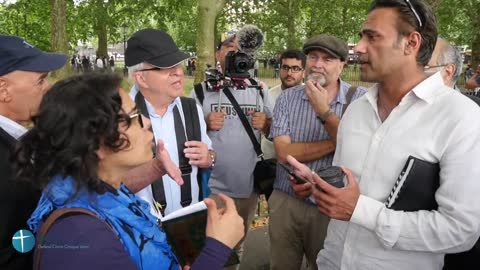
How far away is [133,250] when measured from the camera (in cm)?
136

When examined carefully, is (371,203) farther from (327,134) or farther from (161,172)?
(327,134)

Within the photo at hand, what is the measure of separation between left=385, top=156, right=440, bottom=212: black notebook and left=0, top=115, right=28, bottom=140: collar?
1588 mm

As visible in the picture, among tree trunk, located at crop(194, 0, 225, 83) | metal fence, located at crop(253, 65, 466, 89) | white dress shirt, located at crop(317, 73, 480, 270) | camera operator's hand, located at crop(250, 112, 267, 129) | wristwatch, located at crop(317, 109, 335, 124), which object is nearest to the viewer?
white dress shirt, located at crop(317, 73, 480, 270)

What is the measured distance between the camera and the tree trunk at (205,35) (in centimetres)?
798

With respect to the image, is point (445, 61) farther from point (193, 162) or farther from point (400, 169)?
point (193, 162)

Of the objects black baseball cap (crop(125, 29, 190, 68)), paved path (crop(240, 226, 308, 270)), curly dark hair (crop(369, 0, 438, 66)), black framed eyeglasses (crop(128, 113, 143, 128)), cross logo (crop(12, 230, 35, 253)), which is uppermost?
curly dark hair (crop(369, 0, 438, 66))

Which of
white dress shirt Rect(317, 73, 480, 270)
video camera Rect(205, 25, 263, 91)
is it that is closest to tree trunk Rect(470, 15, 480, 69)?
video camera Rect(205, 25, 263, 91)

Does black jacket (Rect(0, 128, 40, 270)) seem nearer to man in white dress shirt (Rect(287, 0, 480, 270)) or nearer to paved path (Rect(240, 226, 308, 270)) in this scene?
man in white dress shirt (Rect(287, 0, 480, 270))

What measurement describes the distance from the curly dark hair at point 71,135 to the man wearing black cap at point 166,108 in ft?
3.71

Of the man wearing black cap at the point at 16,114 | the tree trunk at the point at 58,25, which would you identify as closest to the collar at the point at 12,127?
the man wearing black cap at the point at 16,114

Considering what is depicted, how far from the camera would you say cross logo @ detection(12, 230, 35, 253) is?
1585 mm

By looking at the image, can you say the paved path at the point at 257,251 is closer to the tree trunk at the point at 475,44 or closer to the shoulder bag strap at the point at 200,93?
the shoulder bag strap at the point at 200,93

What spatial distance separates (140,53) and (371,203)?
1643mm

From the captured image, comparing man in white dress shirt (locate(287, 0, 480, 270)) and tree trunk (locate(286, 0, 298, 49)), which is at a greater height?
tree trunk (locate(286, 0, 298, 49))
